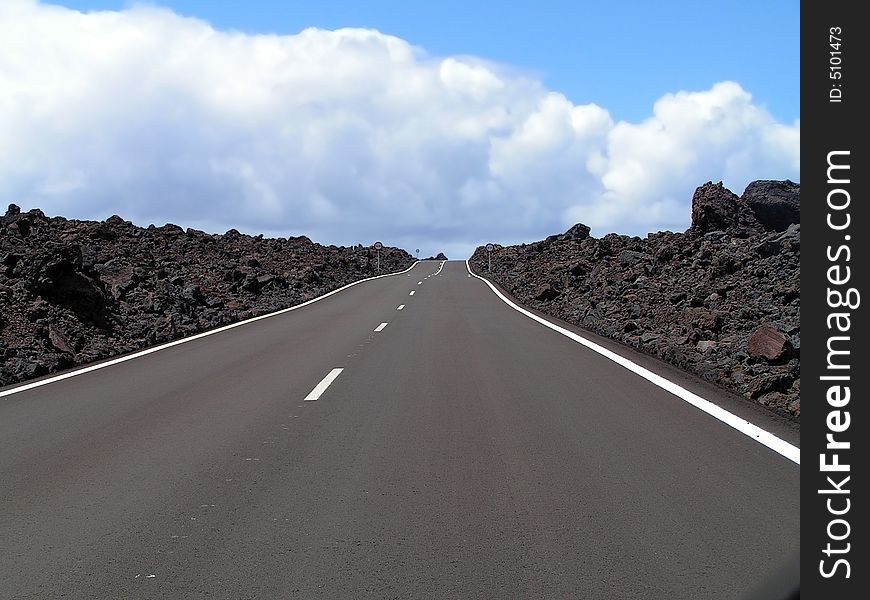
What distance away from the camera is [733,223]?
3155 cm

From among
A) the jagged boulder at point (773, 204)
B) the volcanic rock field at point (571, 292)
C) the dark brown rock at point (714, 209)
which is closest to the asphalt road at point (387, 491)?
the volcanic rock field at point (571, 292)

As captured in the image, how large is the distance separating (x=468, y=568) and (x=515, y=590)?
0.37m

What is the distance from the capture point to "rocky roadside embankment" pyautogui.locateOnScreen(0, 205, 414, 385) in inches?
656

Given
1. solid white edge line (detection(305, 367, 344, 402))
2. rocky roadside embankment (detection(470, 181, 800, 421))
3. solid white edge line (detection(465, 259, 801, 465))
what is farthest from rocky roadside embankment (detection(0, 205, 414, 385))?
rocky roadside embankment (detection(470, 181, 800, 421))

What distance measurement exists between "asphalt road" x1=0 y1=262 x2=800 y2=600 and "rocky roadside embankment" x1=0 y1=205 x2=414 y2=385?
19.7 ft

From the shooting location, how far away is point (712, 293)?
64.7 ft

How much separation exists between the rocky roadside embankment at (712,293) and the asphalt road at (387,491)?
1.72 metres

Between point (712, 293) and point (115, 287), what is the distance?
17576mm
